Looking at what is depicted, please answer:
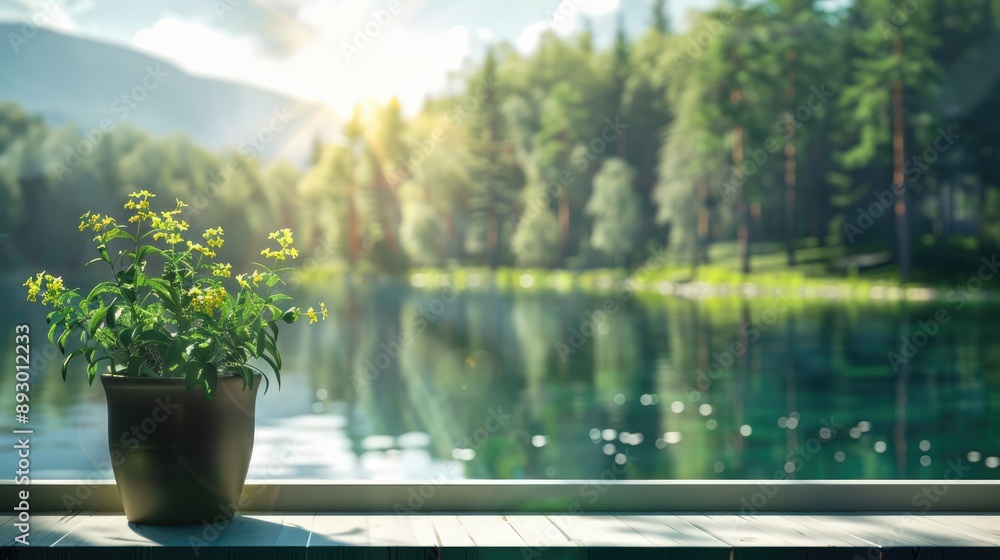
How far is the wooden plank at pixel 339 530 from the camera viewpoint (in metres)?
1.82

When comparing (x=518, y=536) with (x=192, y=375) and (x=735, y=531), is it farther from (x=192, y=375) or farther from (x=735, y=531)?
(x=192, y=375)

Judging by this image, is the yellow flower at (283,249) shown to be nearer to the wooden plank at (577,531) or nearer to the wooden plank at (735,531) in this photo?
the wooden plank at (577,531)

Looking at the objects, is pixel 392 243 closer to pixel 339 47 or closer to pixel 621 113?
pixel 621 113

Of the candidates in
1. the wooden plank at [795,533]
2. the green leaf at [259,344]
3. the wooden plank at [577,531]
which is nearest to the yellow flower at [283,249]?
the green leaf at [259,344]

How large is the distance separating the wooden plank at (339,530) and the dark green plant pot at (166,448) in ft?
0.70

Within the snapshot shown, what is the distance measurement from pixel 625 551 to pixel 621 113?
2136cm

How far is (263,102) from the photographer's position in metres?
25.8

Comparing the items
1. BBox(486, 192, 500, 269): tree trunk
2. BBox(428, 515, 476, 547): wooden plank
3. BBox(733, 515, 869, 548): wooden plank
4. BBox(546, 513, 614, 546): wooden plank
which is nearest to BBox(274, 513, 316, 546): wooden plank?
BBox(428, 515, 476, 547): wooden plank

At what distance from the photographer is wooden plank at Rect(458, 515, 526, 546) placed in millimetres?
1815

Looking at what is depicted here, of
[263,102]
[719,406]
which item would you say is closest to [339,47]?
[263,102]

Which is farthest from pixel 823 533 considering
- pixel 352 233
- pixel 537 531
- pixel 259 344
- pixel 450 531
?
pixel 352 233

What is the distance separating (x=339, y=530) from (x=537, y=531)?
38cm

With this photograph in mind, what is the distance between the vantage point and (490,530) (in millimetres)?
1952

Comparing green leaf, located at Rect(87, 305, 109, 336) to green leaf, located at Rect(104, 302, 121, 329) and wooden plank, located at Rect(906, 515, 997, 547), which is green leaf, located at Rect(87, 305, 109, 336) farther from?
Result: wooden plank, located at Rect(906, 515, 997, 547)
